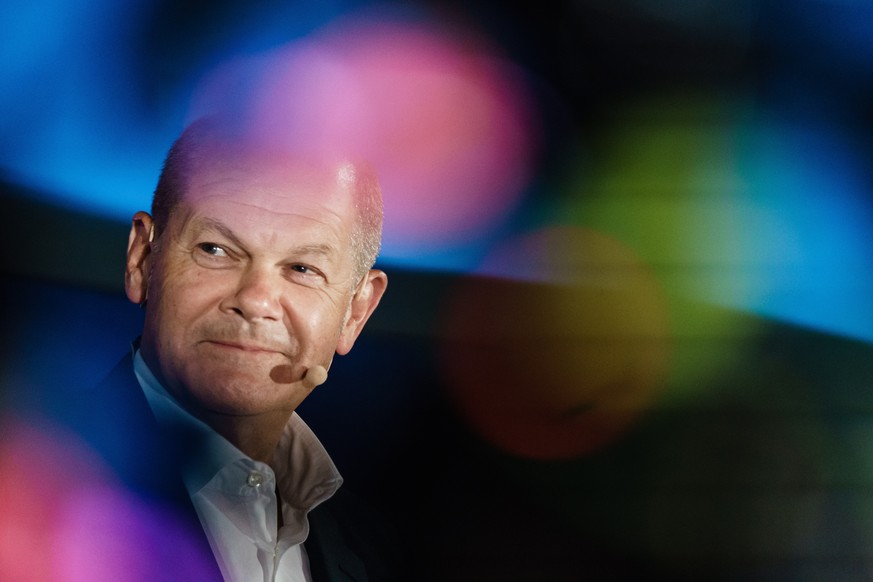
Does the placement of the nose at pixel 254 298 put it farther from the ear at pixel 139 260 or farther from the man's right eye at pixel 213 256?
the ear at pixel 139 260

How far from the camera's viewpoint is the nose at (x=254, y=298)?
1221 mm

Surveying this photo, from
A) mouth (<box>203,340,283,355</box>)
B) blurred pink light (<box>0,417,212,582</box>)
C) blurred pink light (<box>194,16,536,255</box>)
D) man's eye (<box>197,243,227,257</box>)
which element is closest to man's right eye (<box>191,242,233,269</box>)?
man's eye (<box>197,243,227,257</box>)

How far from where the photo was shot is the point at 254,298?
1.22m

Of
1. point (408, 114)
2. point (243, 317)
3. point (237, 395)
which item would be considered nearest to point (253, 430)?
point (237, 395)

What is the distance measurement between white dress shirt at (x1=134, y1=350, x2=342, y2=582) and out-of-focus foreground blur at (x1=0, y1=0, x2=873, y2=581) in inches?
2.7

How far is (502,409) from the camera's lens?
5.31 feet

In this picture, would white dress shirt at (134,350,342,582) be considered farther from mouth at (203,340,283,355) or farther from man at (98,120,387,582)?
mouth at (203,340,283,355)

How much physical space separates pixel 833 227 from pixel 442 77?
92cm

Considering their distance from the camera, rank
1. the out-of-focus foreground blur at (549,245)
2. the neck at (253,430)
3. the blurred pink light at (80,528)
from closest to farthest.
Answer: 1. the blurred pink light at (80,528)
2. the neck at (253,430)
3. the out-of-focus foreground blur at (549,245)

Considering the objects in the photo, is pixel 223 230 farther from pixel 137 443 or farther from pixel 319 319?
pixel 137 443

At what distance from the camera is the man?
4.04ft

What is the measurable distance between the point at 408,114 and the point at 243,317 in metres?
0.59

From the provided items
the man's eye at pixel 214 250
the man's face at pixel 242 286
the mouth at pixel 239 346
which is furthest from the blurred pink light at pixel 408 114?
the mouth at pixel 239 346

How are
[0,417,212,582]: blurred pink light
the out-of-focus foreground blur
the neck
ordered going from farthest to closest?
1. the out-of-focus foreground blur
2. the neck
3. [0,417,212,582]: blurred pink light
